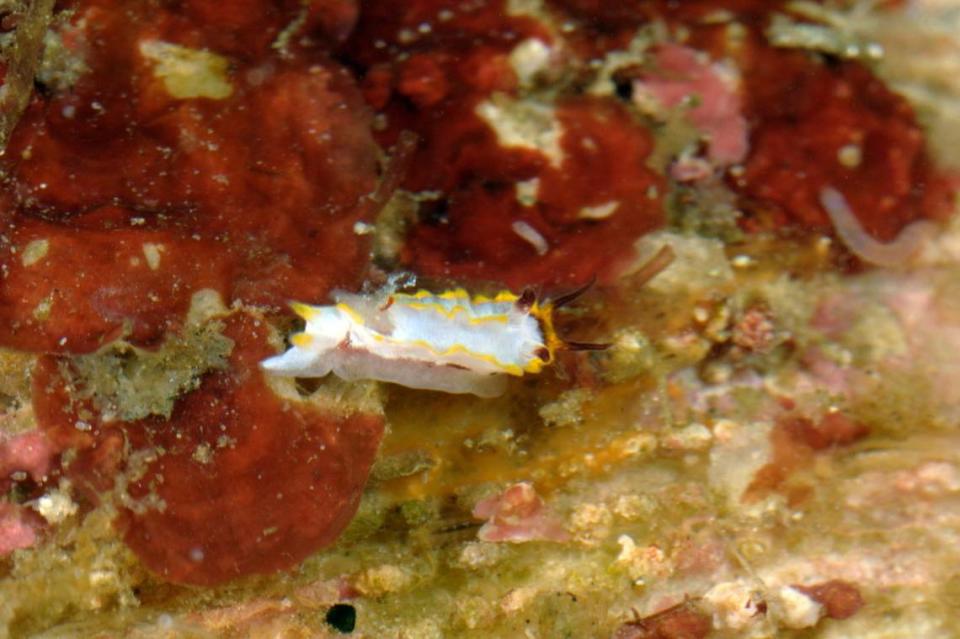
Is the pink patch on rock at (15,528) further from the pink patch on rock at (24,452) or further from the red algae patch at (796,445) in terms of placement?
the red algae patch at (796,445)

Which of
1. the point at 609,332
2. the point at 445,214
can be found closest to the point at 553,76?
the point at 445,214

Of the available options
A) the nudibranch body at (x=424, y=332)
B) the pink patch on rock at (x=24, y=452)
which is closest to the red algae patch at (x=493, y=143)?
the nudibranch body at (x=424, y=332)

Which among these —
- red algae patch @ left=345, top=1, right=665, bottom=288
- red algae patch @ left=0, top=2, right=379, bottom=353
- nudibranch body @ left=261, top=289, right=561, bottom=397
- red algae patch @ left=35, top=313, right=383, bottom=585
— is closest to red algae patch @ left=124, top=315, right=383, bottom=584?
red algae patch @ left=35, top=313, right=383, bottom=585

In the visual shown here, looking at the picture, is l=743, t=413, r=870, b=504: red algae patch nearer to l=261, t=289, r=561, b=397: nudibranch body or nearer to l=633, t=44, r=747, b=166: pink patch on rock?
l=261, t=289, r=561, b=397: nudibranch body

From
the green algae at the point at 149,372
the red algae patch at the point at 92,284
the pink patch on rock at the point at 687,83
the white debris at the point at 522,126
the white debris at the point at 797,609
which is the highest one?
the pink patch on rock at the point at 687,83

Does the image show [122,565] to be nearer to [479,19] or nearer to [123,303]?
[123,303]
